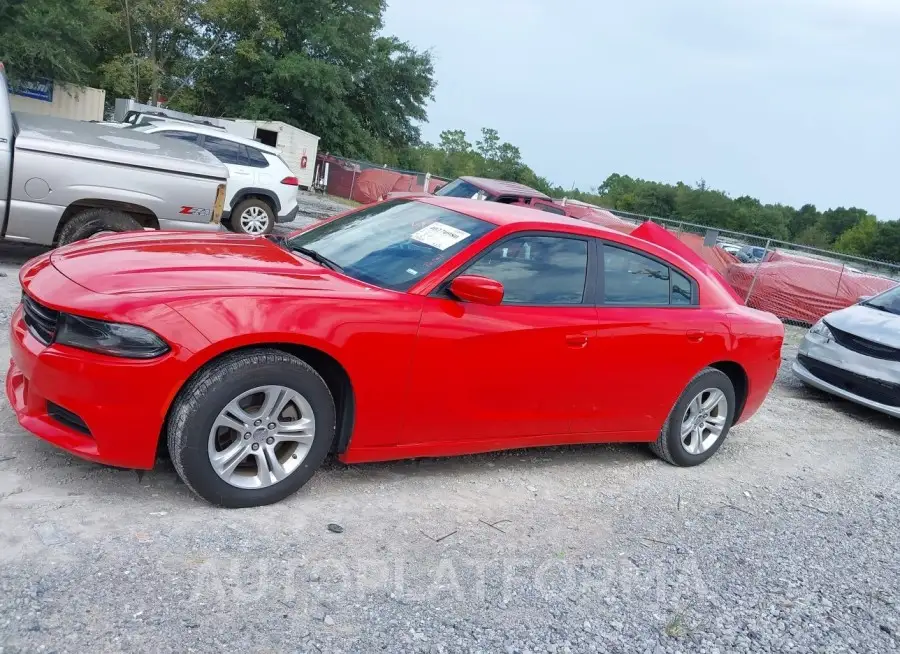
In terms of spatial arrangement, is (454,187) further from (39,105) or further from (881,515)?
(39,105)

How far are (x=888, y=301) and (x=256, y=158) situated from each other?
9.06 m

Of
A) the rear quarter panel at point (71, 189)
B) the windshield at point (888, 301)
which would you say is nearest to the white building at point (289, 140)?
the rear quarter panel at point (71, 189)

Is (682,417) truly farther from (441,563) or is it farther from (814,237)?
(814,237)

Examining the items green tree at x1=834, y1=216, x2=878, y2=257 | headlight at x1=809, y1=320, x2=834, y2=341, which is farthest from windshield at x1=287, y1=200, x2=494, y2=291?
green tree at x1=834, y1=216, x2=878, y2=257

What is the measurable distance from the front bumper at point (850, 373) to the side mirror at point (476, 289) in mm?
5234

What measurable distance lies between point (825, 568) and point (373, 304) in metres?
2.76

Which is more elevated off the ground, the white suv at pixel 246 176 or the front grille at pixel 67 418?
A: the white suv at pixel 246 176

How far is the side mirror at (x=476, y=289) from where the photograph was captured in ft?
12.5

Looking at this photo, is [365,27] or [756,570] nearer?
[756,570]

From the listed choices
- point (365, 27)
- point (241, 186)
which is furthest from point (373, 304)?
point (365, 27)

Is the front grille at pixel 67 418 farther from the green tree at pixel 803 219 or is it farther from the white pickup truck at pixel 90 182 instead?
the green tree at pixel 803 219

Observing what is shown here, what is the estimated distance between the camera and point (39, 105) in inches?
1188

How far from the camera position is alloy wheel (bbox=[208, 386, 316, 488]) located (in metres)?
3.40

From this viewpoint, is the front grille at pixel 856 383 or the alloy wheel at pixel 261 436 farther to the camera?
the front grille at pixel 856 383
